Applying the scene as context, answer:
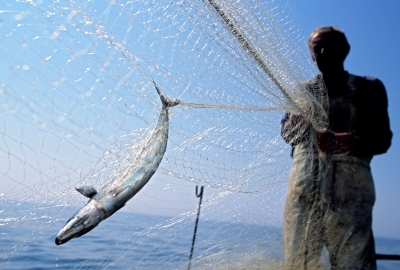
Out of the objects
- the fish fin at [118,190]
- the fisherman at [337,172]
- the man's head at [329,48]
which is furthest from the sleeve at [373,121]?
the fish fin at [118,190]

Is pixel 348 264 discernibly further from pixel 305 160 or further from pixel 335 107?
pixel 335 107

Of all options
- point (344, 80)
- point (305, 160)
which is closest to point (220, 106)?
point (305, 160)

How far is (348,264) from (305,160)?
823 millimetres

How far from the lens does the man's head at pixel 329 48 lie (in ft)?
9.62

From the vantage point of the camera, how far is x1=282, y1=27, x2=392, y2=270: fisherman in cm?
266

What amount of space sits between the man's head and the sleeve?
0.27 meters

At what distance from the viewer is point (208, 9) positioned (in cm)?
258

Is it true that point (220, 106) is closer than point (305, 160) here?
Yes

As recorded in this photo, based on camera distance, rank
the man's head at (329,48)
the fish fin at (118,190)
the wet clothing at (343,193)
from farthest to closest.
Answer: the man's head at (329,48) < the wet clothing at (343,193) < the fish fin at (118,190)

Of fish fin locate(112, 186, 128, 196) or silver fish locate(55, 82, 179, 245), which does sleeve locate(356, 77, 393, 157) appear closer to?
silver fish locate(55, 82, 179, 245)

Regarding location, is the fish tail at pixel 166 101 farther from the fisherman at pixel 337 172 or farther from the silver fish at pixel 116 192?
the fisherman at pixel 337 172

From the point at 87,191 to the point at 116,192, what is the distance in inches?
6.8

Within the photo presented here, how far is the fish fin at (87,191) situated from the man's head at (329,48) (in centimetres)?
199

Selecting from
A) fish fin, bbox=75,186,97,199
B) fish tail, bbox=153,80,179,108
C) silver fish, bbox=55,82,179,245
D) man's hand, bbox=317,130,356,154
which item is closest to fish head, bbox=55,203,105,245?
silver fish, bbox=55,82,179,245
